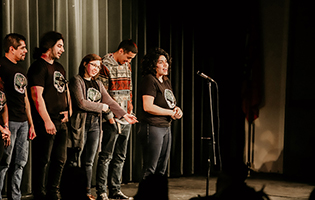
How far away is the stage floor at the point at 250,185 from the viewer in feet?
12.2

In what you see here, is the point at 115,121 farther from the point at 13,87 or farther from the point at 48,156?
the point at 13,87

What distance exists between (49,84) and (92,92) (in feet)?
1.24

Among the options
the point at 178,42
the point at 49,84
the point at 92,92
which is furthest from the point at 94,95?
the point at 178,42

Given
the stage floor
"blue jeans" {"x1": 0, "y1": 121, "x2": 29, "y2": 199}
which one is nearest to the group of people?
"blue jeans" {"x1": 0, "y1": 121, "x2": 29, "y2": 199}

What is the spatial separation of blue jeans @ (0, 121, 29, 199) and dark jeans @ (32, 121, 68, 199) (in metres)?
0.09

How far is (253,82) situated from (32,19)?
3264 mm

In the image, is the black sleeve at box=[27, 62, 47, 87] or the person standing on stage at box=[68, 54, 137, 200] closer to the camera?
Answer: the black sleeve at box=[27, 62, 47, 87]

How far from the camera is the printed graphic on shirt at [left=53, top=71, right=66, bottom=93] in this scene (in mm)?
2834

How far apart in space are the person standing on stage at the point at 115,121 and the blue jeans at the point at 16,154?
2.23 ft

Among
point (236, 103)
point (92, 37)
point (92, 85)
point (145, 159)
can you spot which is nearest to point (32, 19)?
point (92, 37)

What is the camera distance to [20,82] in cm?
266

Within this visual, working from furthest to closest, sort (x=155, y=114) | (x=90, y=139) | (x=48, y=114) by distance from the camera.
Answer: (x=90, y=139)
(x=155, y=114)
(x=48, y=114)

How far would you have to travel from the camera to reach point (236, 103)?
5.27 m

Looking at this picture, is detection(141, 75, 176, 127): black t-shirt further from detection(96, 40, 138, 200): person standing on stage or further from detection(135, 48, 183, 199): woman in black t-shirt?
detection(96, 40, 138, 200): person standing on stage
